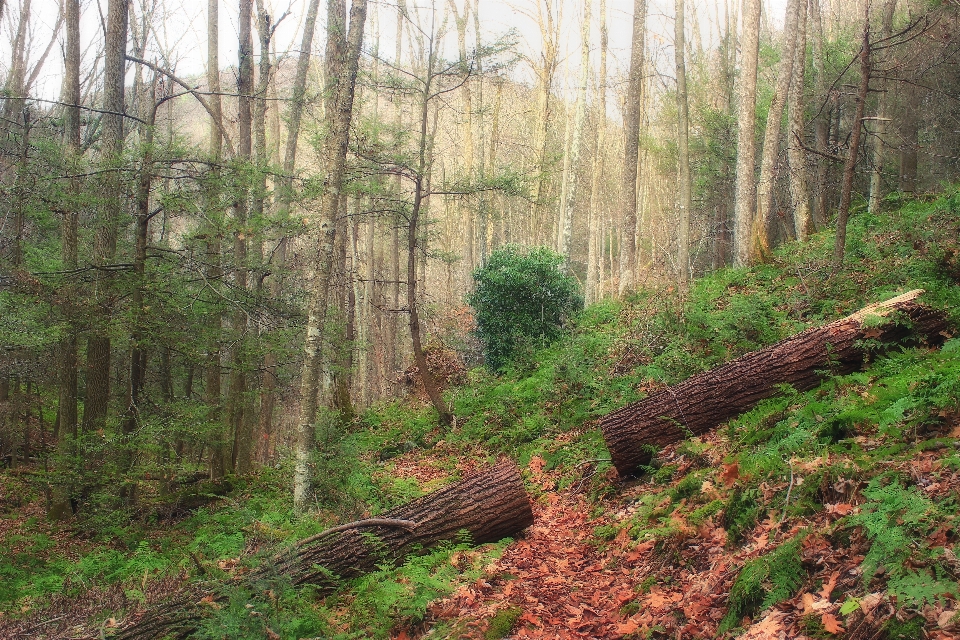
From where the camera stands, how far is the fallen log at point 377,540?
438 centimetres

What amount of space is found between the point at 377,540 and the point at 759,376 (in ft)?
13.0

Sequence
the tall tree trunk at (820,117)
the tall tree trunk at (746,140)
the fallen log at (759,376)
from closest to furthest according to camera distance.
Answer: the fallen log at (759,376) → the tall tree trunk at (746,140) → the tall tree trunk at (820,117)

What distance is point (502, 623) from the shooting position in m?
4.05

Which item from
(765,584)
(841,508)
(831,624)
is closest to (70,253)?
(765,584)

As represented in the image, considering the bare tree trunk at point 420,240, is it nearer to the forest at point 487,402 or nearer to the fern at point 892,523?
the forest at point 487,402

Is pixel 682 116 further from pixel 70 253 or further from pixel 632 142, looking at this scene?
pixel 70 253

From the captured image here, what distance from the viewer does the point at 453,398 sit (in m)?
13.8

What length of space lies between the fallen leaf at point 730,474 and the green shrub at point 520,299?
9.67m

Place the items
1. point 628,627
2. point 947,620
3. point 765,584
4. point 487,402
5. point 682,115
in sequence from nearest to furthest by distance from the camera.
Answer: point 947,620, point 765,584, point 628,627, point 487,402, point 682,115

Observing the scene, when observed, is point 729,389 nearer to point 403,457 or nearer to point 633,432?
point 633,432

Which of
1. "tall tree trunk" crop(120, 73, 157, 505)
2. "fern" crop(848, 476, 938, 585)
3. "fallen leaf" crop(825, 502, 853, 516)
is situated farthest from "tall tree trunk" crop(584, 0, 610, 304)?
"fern" crop(848, 476, 938, 585)

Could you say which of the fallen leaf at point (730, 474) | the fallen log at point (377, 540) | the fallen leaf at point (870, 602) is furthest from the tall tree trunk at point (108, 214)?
the fallen leaf at point (870, 602)

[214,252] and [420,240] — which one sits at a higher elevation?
[420,240]

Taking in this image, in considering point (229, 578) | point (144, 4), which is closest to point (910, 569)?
point (229, 578)
